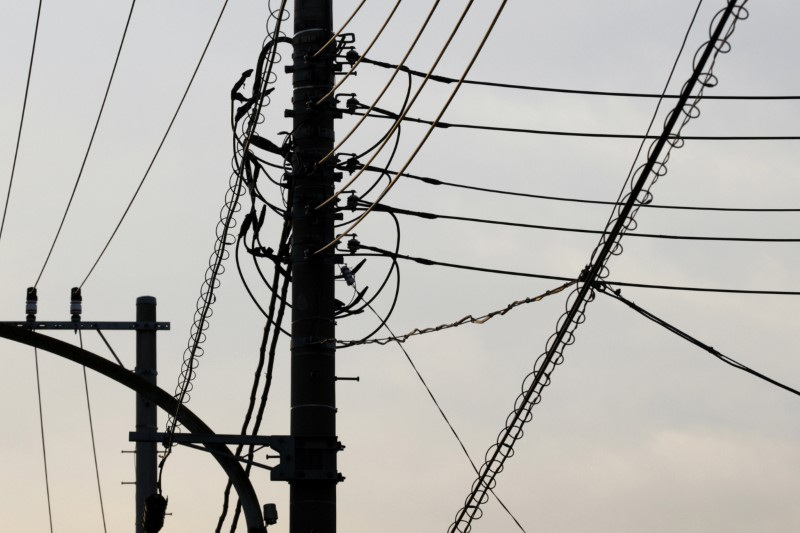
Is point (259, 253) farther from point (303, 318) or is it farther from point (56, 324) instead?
point (56, 324)

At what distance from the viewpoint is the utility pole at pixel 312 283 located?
1695cm

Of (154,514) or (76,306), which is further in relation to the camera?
(76,306)

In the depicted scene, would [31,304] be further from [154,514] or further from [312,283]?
[312,283]

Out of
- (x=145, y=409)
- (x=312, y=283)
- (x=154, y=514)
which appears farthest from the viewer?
(x=145, y=409)

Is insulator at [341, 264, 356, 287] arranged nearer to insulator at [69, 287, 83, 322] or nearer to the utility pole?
the utility pole

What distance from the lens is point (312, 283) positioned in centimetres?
1753

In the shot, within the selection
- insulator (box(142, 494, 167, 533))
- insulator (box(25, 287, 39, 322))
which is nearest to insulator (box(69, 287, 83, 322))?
insulator (box(25, 287, 39, 322))

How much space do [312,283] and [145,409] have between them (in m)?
5.87

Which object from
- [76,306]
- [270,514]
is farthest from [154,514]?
[76,306]

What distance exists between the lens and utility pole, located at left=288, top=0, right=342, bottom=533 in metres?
17.0

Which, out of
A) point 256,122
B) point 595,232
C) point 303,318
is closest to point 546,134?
point 595,232

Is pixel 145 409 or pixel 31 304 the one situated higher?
pixel 31 304

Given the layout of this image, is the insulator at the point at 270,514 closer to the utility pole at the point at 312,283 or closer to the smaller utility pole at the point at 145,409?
the utility pole at the point at 312,283

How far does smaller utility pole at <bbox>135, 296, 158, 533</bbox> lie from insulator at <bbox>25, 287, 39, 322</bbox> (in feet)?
5.55
